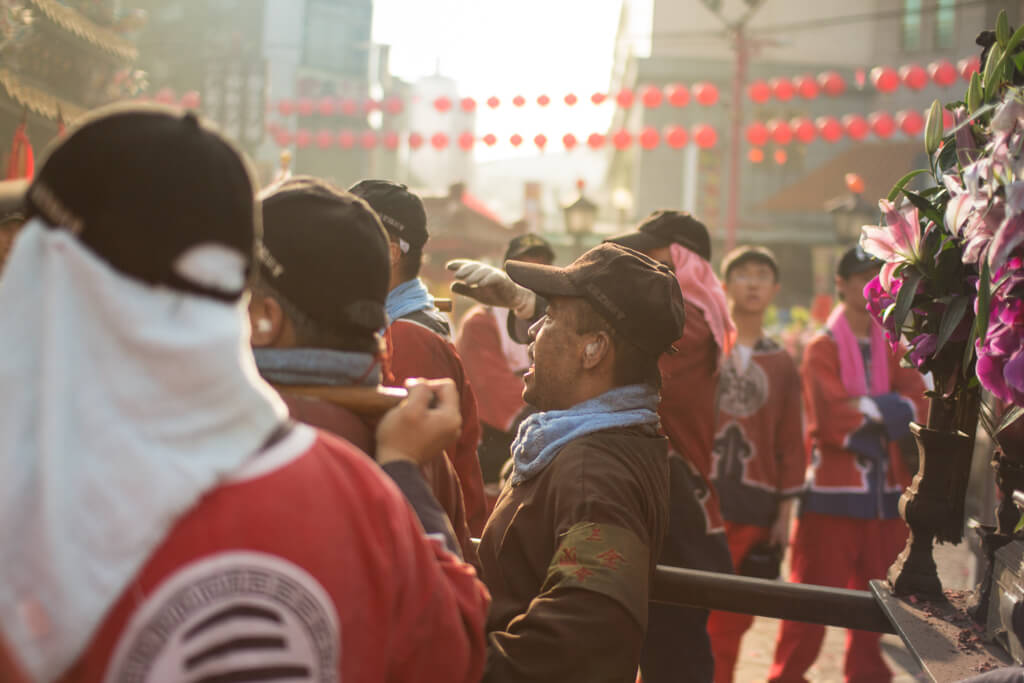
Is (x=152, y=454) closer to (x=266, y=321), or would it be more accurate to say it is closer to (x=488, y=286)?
(x=266, y=321)

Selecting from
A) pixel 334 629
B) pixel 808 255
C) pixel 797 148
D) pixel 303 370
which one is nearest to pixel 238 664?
pixel 334 629

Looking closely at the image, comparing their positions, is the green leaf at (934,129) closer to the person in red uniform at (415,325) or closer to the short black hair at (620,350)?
the short black hair at (620,350)

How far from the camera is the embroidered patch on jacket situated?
1.82m

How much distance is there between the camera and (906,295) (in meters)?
2.30

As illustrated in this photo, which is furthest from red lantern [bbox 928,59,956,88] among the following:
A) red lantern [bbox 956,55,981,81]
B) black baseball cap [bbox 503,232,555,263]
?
black baseball cap [bbox 503,232,555,263]

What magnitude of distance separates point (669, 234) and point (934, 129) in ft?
4.81

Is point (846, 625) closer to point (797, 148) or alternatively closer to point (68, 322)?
point (68, 322)

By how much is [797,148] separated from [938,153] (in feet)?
101

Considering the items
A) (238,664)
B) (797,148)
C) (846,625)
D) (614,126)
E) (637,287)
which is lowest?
(846,625)

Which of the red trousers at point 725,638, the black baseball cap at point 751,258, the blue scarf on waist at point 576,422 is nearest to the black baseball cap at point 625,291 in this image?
the blue scarf on waist at point 576,422

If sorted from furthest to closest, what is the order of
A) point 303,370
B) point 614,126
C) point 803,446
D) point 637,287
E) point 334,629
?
point 614,126 → point 803,446 → point 637,287 → point 303,370 → point 334,629

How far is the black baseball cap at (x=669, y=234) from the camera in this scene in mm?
3703

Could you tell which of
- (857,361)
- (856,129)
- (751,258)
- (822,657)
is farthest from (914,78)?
(822,657)

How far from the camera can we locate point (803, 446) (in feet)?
15.8
